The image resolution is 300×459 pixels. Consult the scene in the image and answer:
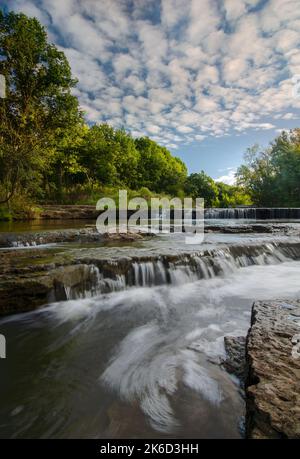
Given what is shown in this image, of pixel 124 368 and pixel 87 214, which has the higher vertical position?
pixel 87 214

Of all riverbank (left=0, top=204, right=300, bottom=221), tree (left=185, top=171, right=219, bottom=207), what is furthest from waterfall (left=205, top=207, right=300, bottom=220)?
tree (left=185, top=171, right=219, bottom=207)

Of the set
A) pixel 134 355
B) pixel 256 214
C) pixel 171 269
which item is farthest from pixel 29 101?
pixel 256 214

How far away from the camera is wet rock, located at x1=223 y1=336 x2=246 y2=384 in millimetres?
2347

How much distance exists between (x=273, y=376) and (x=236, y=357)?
3.16ft

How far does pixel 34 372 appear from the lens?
260 cm

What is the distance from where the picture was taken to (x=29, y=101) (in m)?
16.2

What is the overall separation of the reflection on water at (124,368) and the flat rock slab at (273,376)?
0.46 metres

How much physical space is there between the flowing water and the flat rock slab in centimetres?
45

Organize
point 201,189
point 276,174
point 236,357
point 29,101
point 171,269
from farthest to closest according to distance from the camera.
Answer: point 201,189, point 276,174, point 29,101, point 171,269, point 236,357

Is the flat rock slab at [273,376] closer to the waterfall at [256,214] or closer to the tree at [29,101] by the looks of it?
the tree at [29,101]

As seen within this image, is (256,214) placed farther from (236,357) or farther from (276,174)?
(236,357)

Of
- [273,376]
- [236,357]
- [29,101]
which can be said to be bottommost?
[236,357]

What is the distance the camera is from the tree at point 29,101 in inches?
550

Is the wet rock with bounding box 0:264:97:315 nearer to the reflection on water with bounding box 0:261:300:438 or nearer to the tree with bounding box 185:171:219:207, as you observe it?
the reflection on water with bounding box 0:261:300:438
